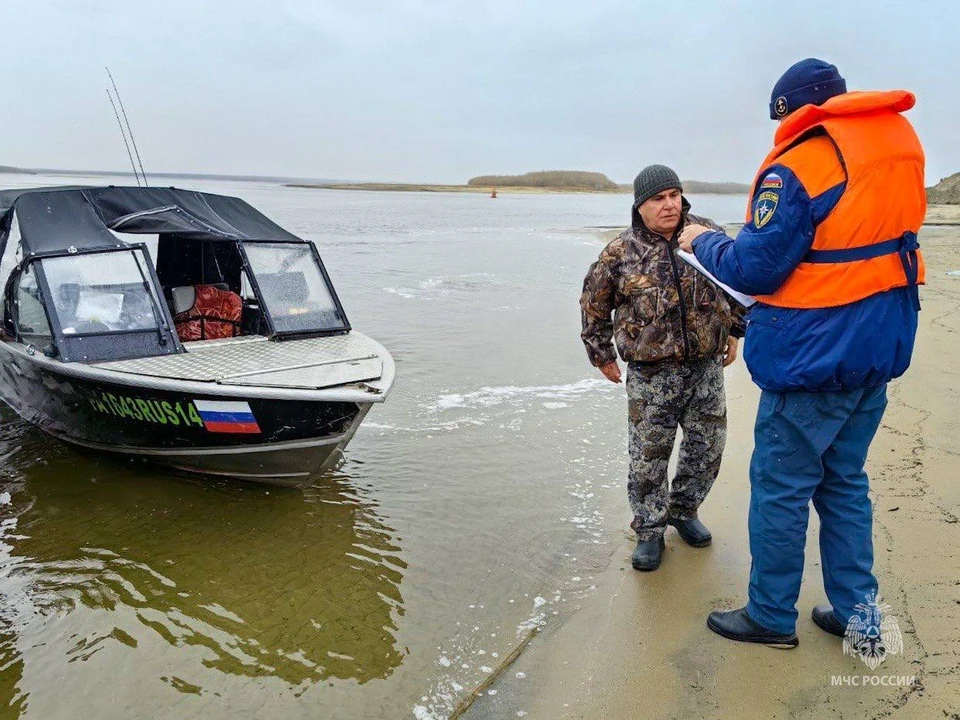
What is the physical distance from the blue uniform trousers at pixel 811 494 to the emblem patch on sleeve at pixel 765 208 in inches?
26.1

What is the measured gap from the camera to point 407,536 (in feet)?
15.4

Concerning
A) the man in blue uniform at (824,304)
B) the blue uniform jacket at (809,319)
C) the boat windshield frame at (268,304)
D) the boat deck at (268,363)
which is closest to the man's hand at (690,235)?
the man in blue uniform at (824,304)

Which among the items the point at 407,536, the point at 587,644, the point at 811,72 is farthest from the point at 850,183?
the point at 407,536

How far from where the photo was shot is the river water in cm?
330

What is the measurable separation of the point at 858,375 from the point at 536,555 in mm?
2365

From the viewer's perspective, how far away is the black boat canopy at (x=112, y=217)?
228 inches

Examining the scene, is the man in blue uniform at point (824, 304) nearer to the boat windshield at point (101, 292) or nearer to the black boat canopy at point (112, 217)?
the boat windshield at point (101, 292)

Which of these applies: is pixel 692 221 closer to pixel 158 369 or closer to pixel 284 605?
pixel 284 605

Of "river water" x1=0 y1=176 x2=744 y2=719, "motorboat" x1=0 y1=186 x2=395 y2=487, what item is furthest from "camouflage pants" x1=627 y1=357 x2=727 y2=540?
"motorboat" x1=0 y1=186 x2=395 y2=487

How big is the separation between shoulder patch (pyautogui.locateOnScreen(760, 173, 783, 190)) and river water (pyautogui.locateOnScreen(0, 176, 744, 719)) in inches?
90.5

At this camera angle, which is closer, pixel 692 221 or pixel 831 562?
pixel 831 562

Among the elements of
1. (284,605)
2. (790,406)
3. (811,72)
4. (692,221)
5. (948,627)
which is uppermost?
(811,72)

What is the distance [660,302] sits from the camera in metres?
3.49

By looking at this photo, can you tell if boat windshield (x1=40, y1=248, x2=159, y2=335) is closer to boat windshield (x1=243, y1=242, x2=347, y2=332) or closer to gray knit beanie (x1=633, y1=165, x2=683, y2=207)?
boat windshield (x1=243, y1=242, x2=347, y2=332)
